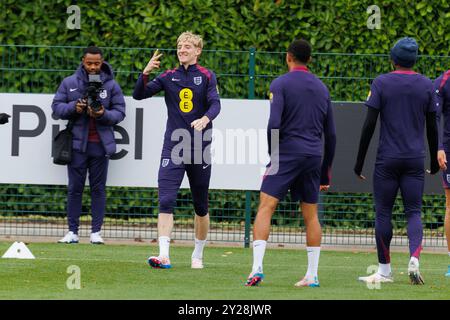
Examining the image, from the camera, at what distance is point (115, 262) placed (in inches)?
463

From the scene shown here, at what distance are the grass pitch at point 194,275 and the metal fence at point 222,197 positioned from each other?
750mm

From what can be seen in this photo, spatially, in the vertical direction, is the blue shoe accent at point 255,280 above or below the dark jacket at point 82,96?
below

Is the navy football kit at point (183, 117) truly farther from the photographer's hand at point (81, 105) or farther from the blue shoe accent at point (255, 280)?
the photographer's hand at point (81, 105)


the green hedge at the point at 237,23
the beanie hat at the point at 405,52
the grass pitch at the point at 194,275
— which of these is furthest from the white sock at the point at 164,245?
the green hedge at the point at 237,23

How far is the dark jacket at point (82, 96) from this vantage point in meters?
13.7

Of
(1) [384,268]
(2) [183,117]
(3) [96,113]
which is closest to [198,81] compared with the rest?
(2) [183,117]

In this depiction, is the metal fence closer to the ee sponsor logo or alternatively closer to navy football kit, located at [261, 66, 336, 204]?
the ee sponsor logo

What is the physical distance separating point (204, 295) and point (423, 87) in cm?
255

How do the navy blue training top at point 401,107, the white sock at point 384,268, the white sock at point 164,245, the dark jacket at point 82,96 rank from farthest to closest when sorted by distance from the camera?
1. the dark jacket at point 82,96
2. the white sock at point 164,245
3. the white sock at point 384,268
4. the navy blue training top at point 401,107

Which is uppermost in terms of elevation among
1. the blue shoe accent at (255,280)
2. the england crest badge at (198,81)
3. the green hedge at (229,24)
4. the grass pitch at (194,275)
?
the green hedge at (229,24)

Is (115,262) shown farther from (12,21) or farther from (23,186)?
(12,21)

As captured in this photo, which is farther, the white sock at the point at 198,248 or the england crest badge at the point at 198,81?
the white sock at the point at 198,248

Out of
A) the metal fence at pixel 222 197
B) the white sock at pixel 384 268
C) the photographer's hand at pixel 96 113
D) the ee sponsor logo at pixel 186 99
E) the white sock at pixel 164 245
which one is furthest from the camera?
the metal fence at pixel 222 197

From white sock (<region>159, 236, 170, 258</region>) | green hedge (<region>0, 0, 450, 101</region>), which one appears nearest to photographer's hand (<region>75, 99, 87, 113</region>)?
green hedge (<region>0, 0, 450, 101</region>)
